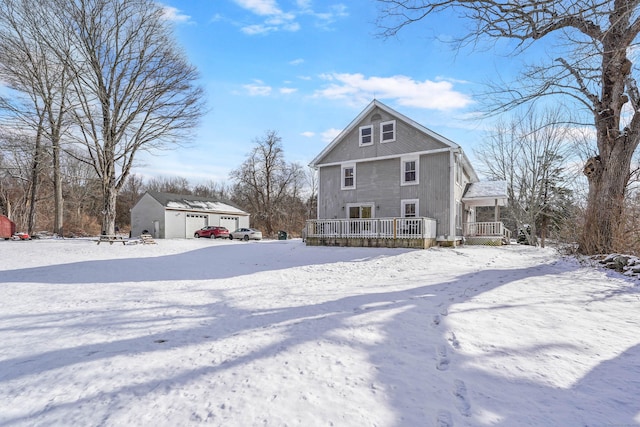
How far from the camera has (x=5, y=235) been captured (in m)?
20.5

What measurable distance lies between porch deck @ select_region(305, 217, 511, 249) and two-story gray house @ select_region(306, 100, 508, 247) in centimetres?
4

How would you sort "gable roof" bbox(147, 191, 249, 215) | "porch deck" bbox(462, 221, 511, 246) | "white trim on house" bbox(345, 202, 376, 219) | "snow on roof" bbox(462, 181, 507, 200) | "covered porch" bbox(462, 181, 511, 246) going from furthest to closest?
1. "gable roof" bbox(147, 191, 249, 215)
2. "porch deck" bbox(462, 221, 511, 246)
3. "covered porch" bbox(462, 181, 511, 246)
4. "snow on roof" bbox(462, 181, 507, 200)
5. "white trim on house" bbox(345, 202, 376, 219)

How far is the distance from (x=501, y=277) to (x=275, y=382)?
6.71 metres

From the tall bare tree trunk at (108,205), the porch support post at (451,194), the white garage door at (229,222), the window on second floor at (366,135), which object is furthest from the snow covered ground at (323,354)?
the white garage door at (229,222)

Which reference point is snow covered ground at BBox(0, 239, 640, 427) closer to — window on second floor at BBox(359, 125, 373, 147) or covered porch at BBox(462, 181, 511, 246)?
window on second floor at BBox(359, 125, 373, 147)

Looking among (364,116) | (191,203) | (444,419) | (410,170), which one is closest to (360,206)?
(410,170)

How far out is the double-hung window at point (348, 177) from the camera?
17.2 m

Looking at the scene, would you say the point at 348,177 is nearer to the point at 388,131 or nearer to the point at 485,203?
the point at 388,131

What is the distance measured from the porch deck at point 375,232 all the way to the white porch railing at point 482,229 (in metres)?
2.91

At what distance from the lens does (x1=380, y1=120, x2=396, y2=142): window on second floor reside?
637 inches

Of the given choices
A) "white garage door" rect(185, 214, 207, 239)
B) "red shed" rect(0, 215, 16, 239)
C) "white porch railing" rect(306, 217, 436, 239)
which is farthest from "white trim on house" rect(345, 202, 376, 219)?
"red shed" rect(0, 215, 16, 239)

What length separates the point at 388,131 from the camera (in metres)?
16.4

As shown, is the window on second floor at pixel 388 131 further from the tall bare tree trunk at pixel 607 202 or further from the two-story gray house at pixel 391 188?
the tall bare tree trunk at pixel 607 202

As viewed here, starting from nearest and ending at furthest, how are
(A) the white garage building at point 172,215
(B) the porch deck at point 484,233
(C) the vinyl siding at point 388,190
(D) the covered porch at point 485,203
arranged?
(C) the vinyl siding at point 388,190, (D) the covered porch at point 485,203, (B) the porch deck at point 484,233, (A) the white garage building at point 172,215
